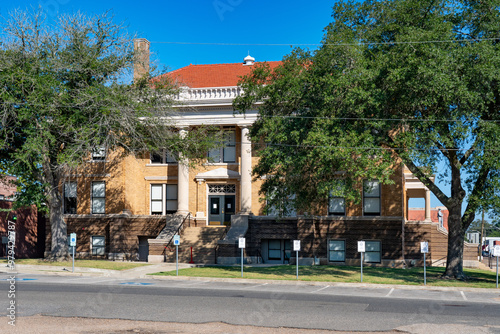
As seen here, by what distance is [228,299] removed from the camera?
16625mm

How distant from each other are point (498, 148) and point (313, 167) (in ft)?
26.9

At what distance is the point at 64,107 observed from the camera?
Answer: 27672mm

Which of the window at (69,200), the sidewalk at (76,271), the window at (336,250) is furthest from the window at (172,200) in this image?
the window at (336,250)

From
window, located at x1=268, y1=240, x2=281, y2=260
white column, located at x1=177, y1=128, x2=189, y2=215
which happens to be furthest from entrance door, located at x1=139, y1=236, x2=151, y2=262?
window, located at x1=268, y1=240, x2=281, y2=260

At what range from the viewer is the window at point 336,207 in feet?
119

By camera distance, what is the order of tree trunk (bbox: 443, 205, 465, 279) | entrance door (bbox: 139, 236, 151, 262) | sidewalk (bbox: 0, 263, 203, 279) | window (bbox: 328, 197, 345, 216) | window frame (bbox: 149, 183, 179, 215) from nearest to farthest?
1. tree trunk (bbox: 443, 205, 465, 279)
2. sidewalk (bbox: 0, 263, 203, 279)
3. window (bbox: 328, 197, 345, 216)
4. entrance door (bbox: 139, 236, 151, 262)
5. window frame (bbox: 149, 183, 179, 215)

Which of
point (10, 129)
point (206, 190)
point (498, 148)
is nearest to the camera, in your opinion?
point (498, 148)

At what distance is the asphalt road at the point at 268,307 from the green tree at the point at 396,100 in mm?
6030

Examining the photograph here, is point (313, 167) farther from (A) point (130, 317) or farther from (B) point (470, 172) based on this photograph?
(A) point (130, 317)

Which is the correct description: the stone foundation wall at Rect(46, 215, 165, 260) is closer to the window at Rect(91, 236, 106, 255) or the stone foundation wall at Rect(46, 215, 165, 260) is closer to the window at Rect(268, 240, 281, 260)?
the window at Rect(91, 236, 106, 255)

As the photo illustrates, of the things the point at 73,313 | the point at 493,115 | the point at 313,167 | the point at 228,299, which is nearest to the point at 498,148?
the point at 493,115

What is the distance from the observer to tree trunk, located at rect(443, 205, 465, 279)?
25672 mm

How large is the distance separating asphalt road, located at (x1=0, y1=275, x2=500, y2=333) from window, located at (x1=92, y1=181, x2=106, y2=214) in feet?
65.5

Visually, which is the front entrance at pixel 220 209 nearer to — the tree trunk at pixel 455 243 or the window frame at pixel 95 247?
the window frame at pixel 95 247
